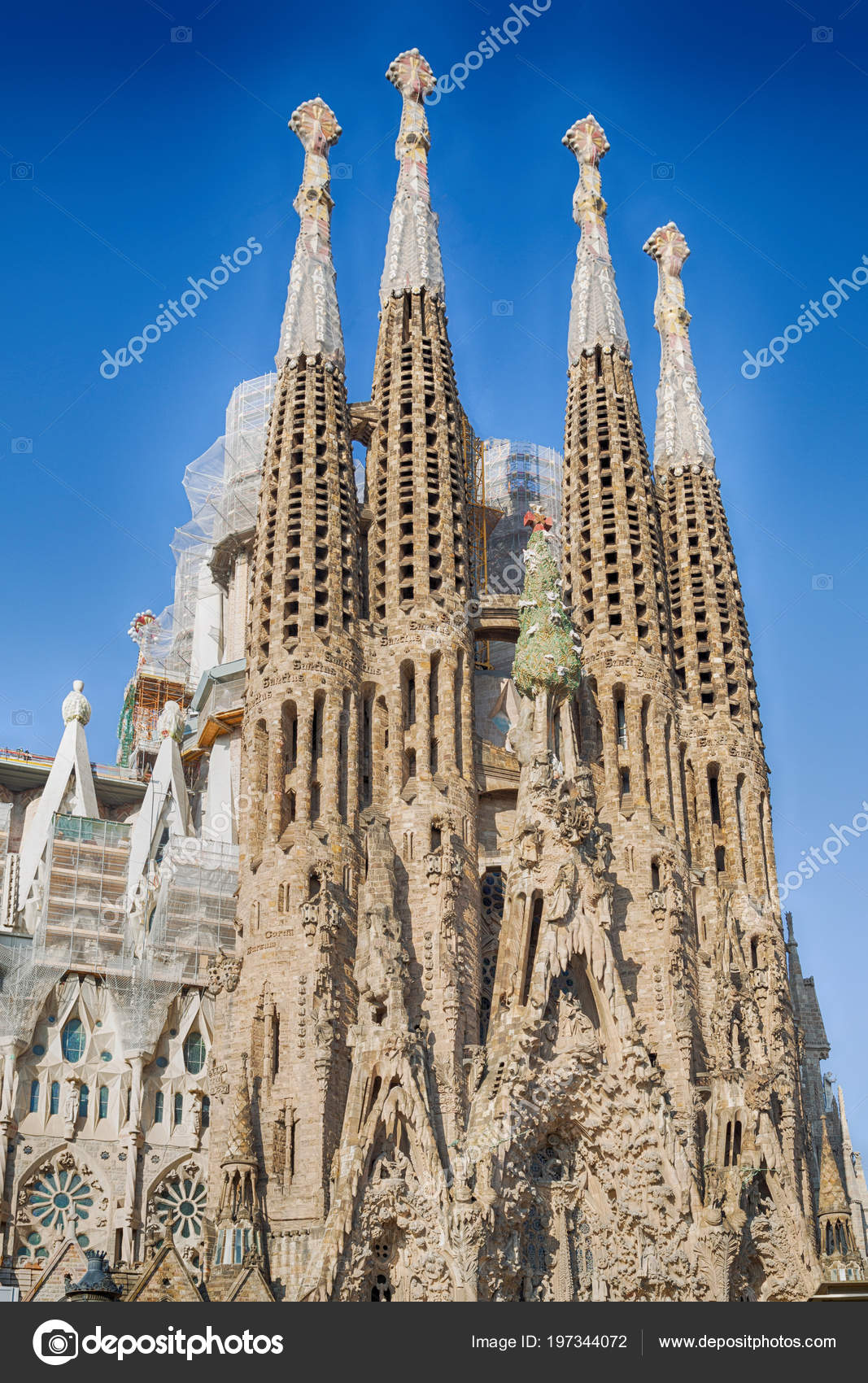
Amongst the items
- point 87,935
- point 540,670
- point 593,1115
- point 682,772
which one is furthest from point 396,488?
point 593,1115

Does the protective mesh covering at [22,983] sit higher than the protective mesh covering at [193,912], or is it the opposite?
the protective mesh covering at [193,912]

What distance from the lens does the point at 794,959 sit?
46.5m

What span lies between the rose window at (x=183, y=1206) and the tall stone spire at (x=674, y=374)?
22.5 metres

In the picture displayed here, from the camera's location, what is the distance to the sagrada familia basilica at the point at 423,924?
1316 inches

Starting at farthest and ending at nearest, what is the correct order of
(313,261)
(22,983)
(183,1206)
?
1. (313,261)
2. (22,983)
3. (183,1206)

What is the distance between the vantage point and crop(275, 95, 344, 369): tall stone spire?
1695 inches

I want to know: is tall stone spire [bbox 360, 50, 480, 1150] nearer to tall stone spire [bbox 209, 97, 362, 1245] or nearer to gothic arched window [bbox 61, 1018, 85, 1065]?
tall stone spire [bbox 209, 97, 362, 1245]

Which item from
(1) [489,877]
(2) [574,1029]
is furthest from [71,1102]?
(1) [489,877]

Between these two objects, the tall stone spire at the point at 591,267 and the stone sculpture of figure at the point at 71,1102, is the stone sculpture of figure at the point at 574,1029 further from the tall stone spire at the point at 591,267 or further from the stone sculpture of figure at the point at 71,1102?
the tall stone spire at the point at 591,267

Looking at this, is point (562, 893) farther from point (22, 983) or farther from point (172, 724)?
point (172, 724)

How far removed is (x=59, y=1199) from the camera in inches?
1368

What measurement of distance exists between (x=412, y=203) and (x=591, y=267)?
5.37 metres

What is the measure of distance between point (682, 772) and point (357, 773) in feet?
27.7

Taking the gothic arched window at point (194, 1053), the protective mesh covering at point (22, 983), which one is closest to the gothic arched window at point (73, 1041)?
the protective mesh covering at point (22, 983)
